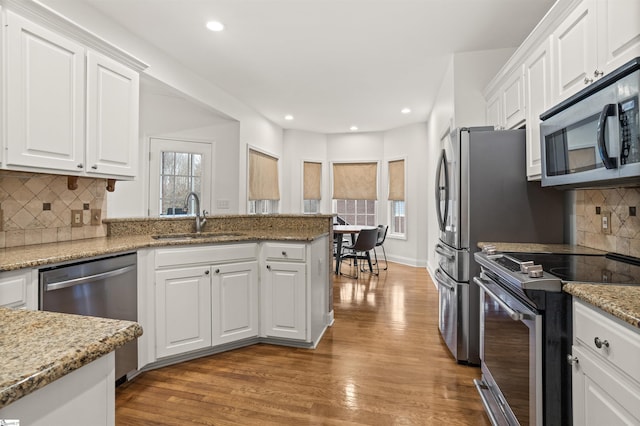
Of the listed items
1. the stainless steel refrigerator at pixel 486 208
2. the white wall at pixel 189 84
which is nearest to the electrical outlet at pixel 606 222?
the stainless steel refrigerator at pixel 486 208

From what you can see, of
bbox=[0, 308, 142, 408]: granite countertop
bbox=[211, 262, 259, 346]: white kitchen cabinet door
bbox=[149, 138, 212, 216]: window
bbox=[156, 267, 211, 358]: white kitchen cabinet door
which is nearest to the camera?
bbox=[0, 308, 142, 408]: granite countertop

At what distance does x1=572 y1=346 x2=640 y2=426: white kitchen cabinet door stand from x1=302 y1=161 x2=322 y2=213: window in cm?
602

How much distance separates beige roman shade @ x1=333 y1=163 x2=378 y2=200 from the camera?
6.94 m

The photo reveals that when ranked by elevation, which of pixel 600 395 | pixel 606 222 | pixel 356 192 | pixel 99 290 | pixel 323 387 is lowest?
pixel 323 387

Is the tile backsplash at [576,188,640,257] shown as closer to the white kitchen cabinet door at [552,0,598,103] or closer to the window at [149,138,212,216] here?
the white kitchen cabinet door at [552,0,598,103]

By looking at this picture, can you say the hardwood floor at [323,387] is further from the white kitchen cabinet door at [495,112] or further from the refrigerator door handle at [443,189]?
the white kitchen cabinet door at [495,112]

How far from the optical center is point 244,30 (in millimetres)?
2914

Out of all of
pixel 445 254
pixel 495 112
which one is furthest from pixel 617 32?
pixel 445 254

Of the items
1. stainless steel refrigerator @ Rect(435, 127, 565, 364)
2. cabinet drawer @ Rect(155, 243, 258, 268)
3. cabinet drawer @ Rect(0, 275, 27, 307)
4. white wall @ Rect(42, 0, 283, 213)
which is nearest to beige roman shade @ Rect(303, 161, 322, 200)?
white wall @ Rect(42, 0, 283, 213)

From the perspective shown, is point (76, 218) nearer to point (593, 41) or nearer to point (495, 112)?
point (593, 41)

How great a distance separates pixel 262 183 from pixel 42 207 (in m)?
3.61

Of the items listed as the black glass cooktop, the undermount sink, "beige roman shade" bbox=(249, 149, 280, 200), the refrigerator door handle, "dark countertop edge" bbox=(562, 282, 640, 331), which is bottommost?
"dark countertop edge" bbox=(562, 282, 640, 331)

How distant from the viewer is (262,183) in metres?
5.74

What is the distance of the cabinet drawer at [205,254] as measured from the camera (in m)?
2.38
